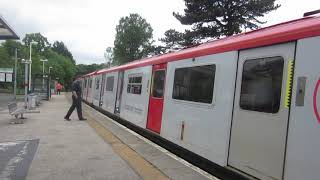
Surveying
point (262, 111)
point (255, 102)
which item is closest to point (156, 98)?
point (255, 102)

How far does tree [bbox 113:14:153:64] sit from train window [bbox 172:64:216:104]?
64.5m

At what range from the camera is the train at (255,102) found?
15.5ft

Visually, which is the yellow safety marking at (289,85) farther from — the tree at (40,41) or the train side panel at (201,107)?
the tree at (40,41)

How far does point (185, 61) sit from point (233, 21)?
24.1m

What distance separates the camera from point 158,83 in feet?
34.9

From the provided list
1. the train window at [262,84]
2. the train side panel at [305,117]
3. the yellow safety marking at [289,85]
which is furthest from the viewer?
the train window at [262,84]

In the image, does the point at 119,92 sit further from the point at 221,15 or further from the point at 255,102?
the point at 221,15

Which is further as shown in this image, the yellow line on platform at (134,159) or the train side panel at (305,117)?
the yellow line on platform at (134,159)

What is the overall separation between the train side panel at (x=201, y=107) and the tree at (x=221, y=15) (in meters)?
22.5

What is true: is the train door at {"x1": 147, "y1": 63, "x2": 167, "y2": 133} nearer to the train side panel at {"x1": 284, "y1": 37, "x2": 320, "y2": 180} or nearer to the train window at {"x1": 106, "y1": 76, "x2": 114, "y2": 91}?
the train side panel at {"x1": 284, "y1": 37, "x2": 320, "y2": 180}

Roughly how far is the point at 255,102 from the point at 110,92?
Answer: 13.5 metres

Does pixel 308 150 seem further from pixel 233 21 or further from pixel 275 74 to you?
pixel 233 21

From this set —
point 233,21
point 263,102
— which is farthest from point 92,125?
point 233,21

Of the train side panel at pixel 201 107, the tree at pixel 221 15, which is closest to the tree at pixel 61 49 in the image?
the tree at pixel 221 15
